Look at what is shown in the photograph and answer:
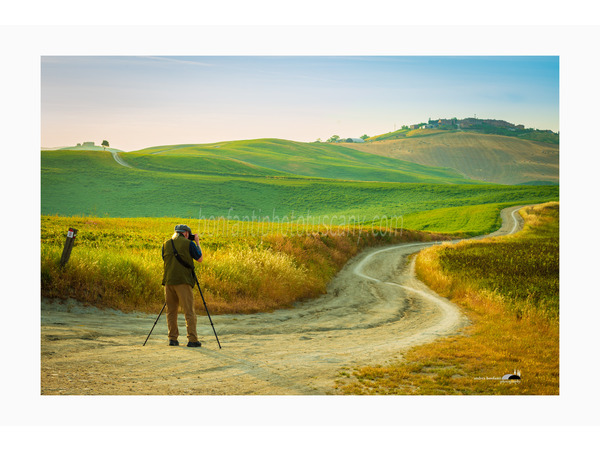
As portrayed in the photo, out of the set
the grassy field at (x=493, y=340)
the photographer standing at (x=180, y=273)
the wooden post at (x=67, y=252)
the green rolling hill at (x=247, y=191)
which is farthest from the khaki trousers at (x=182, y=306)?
the green rolling hill at (x=247, y=191)

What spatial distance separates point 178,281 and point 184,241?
75 cm

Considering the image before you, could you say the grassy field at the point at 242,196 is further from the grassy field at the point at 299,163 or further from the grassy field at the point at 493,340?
the grassy field at the point at 493,340

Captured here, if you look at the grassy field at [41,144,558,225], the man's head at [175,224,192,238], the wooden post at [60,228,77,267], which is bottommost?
the wooden post at [60,228,77,267]

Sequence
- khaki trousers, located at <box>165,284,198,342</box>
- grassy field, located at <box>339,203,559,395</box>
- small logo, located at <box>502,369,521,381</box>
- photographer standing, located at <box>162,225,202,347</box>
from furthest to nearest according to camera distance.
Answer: khaki trousers, located at <box>165,284,198,342</box> < photographer standing, located at <box>162,225,202,347</box> < small logo, located at <box>502,369,521,381</box> < grassy field, located at <box>339,203,559,395</box>

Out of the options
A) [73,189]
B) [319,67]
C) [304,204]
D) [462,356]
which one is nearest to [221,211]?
[304,204]

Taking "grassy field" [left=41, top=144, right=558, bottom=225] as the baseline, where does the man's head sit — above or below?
below

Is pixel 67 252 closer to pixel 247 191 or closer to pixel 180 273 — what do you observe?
pixel 180 273

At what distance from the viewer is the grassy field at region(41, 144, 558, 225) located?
3238cm

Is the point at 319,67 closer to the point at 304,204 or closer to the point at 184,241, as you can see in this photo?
the point at 184,241

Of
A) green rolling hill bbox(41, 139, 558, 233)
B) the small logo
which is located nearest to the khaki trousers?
the small logo

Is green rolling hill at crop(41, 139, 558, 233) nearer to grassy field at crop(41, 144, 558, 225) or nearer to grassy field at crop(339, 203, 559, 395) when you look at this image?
grassy field at crop(41, 144, 558, 225)

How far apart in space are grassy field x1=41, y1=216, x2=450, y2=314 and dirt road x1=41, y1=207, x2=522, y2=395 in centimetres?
56
